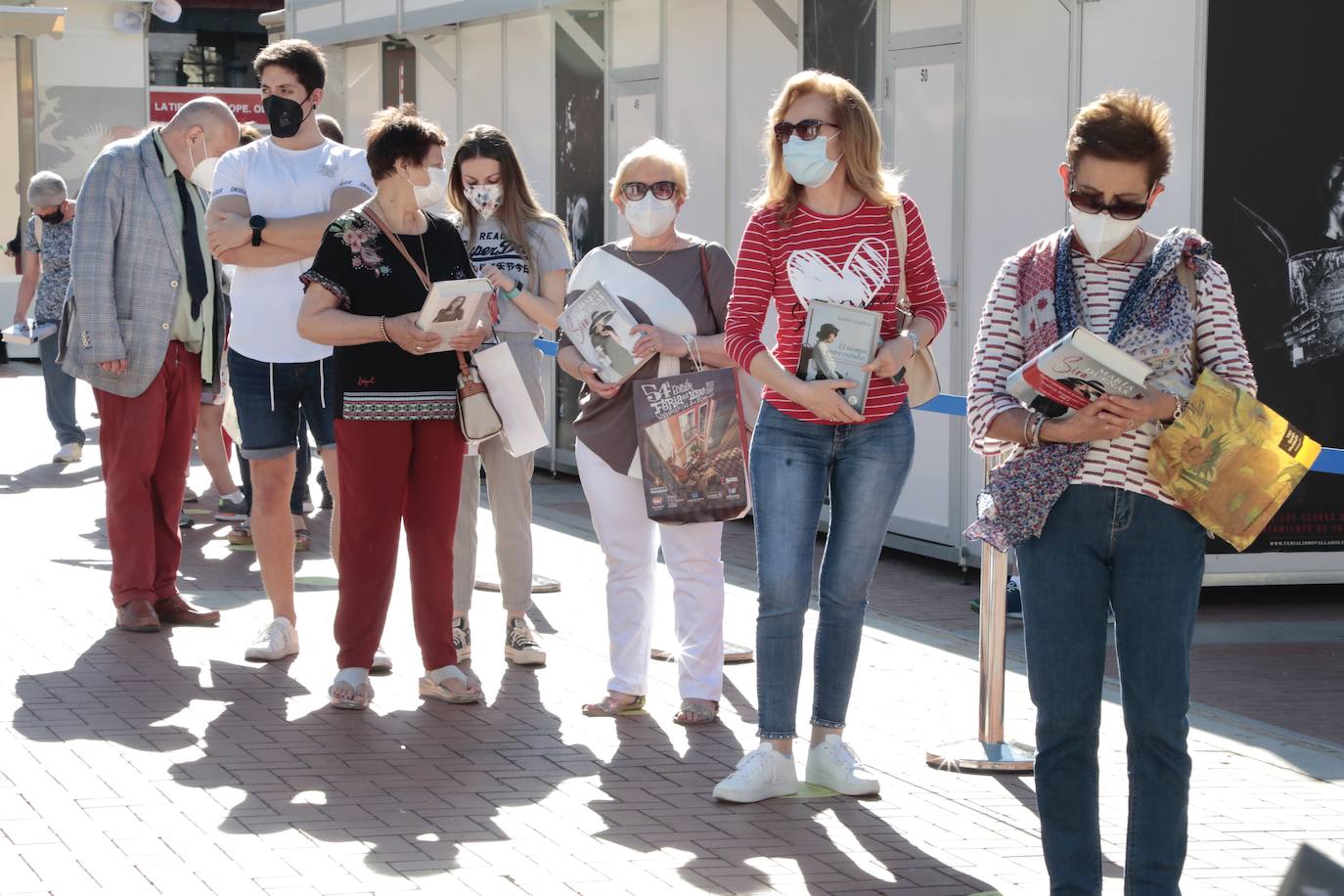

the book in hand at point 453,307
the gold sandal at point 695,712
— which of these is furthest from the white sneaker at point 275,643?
the gold sandal at point 695,712

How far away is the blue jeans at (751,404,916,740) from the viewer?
16.8ft

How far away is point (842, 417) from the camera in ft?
16.2

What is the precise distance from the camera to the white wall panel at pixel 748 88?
1054 cm

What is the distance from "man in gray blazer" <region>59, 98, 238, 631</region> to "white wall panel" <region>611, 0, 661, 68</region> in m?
4.66

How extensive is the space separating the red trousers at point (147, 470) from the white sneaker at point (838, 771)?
335 cm

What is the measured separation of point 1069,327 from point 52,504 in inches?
350

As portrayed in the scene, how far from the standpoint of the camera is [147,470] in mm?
7570

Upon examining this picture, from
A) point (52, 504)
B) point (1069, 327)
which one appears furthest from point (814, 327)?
point (52, 504)

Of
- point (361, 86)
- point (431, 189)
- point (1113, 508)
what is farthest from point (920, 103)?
point (361, 86)

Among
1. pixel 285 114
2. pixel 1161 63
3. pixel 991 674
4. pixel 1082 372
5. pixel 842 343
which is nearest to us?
pixel 1082 372

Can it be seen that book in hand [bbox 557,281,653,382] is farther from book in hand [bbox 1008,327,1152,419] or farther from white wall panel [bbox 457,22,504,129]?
white wall panel [bbox 457,22,504,129]

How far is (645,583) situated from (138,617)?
2.37m

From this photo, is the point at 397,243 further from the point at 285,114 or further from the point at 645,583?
the point at 645,583

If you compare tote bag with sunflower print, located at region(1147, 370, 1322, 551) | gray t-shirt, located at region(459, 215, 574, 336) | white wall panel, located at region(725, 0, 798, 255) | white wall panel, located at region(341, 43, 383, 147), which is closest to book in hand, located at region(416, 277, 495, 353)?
gray t-shirt, located at region(459, 215, 574, 336)
